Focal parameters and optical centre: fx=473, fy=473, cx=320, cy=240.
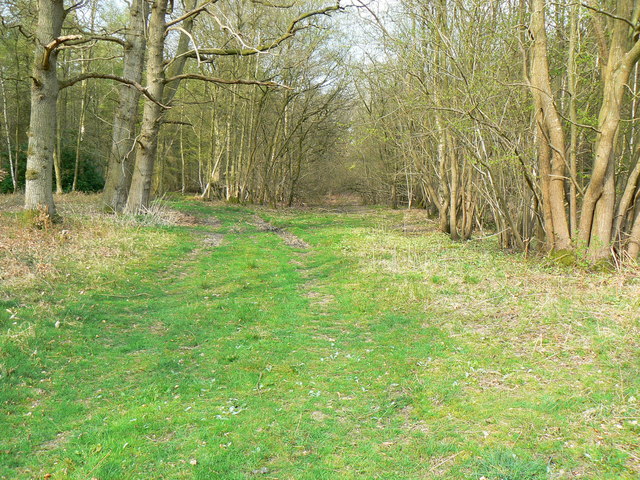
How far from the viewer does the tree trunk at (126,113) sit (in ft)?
53.1

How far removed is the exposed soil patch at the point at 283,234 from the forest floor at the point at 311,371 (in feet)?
17.3

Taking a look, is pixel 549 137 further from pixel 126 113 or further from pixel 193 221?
pixel 126 113

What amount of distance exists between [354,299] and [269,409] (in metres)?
4.28

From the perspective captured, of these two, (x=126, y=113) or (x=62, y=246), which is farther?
(x=126, y=113)

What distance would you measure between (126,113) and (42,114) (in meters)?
5.06

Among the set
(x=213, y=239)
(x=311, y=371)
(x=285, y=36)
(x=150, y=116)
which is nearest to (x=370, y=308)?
(x=311, y=371)

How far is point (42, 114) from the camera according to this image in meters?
11.7

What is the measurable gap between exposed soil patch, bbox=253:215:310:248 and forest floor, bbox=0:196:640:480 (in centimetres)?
527

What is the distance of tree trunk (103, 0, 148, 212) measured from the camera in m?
16.2

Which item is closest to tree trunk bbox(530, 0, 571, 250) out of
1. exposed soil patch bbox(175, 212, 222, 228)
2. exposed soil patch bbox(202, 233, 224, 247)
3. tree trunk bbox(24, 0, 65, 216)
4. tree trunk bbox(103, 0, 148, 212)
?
exposed soil patch bbox(202, 233, 224, 247)

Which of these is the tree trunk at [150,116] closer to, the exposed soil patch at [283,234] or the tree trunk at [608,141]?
the exposed soil patch at [283,234]

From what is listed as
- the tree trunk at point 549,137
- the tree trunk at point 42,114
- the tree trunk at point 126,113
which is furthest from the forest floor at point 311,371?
the tree trunk at point 126,113

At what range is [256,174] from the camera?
3278cm

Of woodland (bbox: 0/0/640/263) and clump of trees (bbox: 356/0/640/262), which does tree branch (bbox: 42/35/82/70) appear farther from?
clump of trees (bbox: 356/0/640/262)
